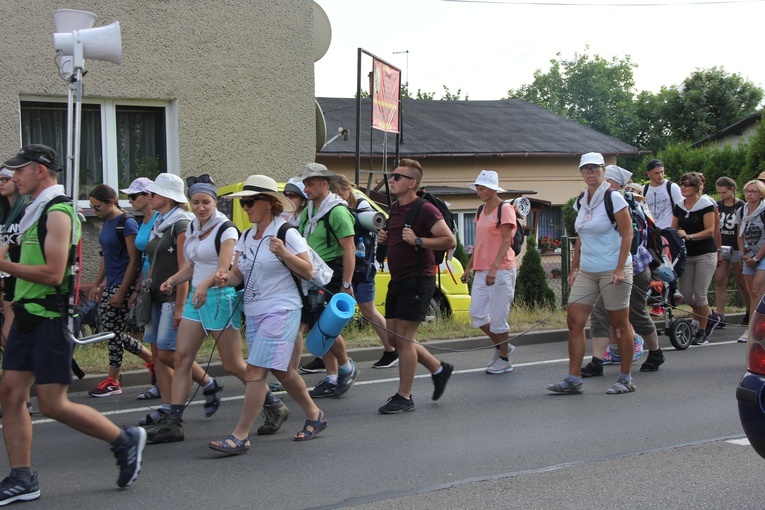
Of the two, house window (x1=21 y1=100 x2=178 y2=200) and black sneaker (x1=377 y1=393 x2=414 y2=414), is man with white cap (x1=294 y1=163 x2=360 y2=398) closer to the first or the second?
black sneaker (x1=377 y1=393 x2=414 y2=414)

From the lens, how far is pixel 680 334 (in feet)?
34.4

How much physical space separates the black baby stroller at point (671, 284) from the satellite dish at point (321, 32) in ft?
21.2

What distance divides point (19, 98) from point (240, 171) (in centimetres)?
316

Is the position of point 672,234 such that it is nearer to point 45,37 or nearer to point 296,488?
point 296,488

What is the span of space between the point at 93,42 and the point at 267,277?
2.84m

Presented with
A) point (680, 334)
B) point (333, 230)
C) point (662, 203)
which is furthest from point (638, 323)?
point (333, 230)

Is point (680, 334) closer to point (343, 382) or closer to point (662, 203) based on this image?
point (662, 203)

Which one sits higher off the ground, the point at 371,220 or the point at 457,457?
the point at 371,220

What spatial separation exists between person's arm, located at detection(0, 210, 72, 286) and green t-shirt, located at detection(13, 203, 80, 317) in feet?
0.14

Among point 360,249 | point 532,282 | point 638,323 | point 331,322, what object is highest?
point 360,249

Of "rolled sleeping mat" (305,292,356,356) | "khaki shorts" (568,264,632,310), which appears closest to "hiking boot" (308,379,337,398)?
"rolled sleeping mat" (305,292,356,356)

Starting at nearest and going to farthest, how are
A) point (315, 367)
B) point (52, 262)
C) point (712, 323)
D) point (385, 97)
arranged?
point (52, 262)
point (315, 367)
point (712, 323)
point (385, 97)

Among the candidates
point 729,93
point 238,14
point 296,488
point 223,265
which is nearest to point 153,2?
point 238,14

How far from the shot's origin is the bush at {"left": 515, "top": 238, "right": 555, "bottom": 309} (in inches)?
618
